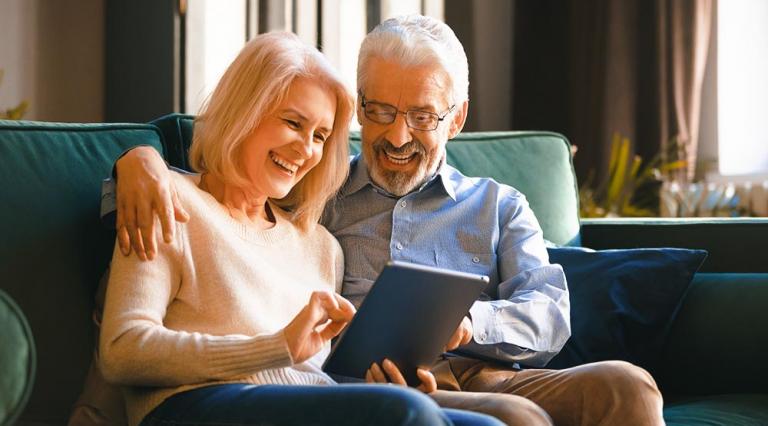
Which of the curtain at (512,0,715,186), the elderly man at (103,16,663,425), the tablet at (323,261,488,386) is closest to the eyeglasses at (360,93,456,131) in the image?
the elderly man at (103,16,663,425)

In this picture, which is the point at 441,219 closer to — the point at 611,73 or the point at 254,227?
the point at 254,227

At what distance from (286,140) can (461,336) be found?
0.43 m

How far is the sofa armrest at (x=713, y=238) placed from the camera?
233 cm

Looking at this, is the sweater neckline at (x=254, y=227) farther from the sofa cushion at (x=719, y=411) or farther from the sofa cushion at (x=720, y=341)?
the sofa cushion at (x=720, y=341)

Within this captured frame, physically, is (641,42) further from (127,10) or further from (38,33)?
(38,33)

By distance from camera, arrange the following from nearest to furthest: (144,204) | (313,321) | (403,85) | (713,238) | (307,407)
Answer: (307,407) < (313,321) < (144,204) < (403,85) < (713,238)

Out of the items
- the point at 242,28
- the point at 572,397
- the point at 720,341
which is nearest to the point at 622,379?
the point at 572,397

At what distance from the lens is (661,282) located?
2.12 meters

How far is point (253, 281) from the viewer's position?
1.62 meters

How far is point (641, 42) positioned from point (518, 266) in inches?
123

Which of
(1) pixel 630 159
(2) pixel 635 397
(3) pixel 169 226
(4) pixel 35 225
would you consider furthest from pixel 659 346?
(1) pixel 630 159

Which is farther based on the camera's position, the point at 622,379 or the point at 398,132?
the point at 398,132

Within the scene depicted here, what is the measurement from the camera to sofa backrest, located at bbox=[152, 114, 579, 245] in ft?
7.87

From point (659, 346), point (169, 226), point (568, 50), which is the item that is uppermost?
point (568, 50)
